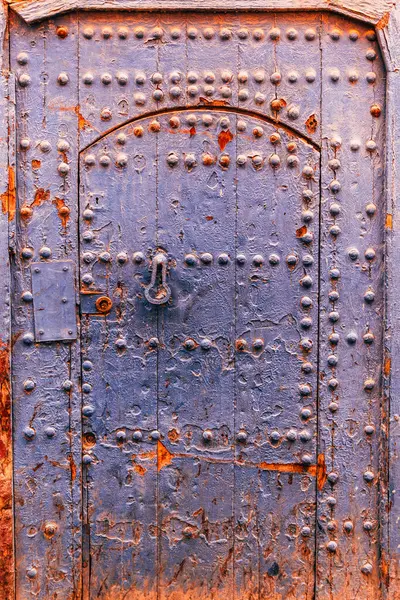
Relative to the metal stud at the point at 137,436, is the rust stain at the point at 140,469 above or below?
below

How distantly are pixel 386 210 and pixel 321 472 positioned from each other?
2.64ft

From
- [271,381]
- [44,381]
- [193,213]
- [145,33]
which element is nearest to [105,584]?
[44,381]

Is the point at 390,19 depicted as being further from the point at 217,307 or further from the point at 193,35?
the point at 217,307

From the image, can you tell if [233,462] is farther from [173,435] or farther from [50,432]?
[50,432]

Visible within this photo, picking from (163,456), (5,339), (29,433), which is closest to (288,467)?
(163,456)

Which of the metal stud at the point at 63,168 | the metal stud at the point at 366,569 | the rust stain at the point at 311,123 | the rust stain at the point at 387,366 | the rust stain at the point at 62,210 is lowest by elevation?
the metal stud at the point at 366,569

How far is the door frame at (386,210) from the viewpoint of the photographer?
1.80m

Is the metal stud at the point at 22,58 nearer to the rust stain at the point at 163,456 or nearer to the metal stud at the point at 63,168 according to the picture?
the metal stud at the point at 63,168

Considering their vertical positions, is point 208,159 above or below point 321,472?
above

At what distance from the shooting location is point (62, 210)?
1852 millimetres

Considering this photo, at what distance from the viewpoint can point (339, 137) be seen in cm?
188

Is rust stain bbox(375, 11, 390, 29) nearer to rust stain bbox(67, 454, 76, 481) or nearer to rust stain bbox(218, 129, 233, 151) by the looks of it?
rust stain bbox(218, 129, 233, 151)

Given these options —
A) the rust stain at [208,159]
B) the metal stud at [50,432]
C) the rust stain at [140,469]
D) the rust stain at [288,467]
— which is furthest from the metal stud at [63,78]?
the rust stain at [288,467]

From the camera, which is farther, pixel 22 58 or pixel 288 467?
pixel 288 467
